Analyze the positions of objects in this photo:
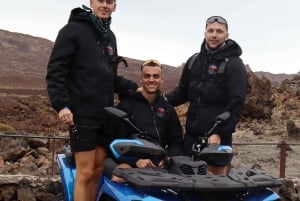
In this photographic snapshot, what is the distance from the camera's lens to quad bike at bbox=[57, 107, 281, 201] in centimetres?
292

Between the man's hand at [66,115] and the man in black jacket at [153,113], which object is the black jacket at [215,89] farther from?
the man's hand at [66,115]

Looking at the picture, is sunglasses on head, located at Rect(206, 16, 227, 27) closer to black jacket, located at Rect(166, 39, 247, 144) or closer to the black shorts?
black jacket, located at Rect(166, 39, 247, 144)

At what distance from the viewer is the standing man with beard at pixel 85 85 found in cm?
379

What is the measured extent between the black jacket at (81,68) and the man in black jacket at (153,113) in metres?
0.20

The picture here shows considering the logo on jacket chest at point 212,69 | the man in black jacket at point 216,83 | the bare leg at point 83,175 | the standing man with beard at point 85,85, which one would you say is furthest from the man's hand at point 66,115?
the logo on jacket chest at point 212,69

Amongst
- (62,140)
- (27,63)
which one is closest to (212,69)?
(62,140)

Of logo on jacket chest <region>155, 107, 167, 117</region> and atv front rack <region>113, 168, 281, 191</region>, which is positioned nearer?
atv front rack <region>113, 168, 281, 191</region>

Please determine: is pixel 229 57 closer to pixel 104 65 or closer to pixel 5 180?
pixel 104 65

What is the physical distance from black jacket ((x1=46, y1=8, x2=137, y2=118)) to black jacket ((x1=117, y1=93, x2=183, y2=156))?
20 cm

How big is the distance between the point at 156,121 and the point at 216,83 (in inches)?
24.2

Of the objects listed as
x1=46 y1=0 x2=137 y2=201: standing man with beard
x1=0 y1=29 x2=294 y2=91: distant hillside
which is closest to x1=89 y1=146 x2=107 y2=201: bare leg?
x1=46 y1=0 x2=137 y2=201: standing man with beard

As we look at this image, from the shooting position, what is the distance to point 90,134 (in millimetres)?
3822

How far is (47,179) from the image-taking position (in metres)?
6.34

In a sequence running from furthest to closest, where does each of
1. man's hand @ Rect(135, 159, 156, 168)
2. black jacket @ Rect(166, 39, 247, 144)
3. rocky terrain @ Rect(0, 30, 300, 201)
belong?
rocky terrain @ Rect(0, 30, 300, 201), black jacket @ Rect(166, 39, 247, 144), man's hand @ Rect(135, 159, 156, 168)
